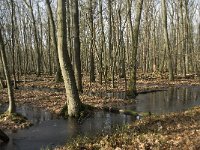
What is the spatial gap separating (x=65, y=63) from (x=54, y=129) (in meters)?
3.25

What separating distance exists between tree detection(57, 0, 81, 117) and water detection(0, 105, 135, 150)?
2.45ft

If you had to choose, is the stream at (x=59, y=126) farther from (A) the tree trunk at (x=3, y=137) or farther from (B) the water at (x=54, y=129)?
(A) the tree trunk at (x=3, y=137)

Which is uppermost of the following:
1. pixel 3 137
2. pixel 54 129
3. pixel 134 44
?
pixel 134 44

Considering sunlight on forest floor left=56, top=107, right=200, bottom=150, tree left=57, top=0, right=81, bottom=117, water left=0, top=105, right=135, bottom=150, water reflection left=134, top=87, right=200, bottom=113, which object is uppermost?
tree left=57, top=0, right=81, bottom=117

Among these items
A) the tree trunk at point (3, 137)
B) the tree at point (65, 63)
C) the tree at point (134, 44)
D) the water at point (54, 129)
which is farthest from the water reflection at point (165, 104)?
the tree trunk at point (3, 137)

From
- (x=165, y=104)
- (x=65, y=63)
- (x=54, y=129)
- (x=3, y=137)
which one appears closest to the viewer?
(x=3, y=137)

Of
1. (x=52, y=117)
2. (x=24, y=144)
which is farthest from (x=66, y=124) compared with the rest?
(x=24, y=144)

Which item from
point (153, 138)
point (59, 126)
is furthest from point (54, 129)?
point (153, 138)

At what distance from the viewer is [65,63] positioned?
15.6 m

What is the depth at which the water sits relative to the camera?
1166 centimetres

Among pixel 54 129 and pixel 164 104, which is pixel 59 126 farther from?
pixel 164 104

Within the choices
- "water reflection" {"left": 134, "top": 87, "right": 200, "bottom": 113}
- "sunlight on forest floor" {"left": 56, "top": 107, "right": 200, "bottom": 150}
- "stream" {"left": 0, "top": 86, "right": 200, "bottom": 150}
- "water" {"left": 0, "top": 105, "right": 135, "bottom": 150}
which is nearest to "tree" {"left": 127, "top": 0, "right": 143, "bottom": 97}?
"water reflection" {"left": 134, "top": 87, "right": 200, "bottom": 113}

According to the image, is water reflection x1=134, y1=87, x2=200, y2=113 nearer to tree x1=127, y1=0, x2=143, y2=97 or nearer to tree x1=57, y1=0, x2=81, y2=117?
tree x1=127, y1=0, x2=143, y2=97

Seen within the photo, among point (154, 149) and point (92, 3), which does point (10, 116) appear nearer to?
point (154, 149)
